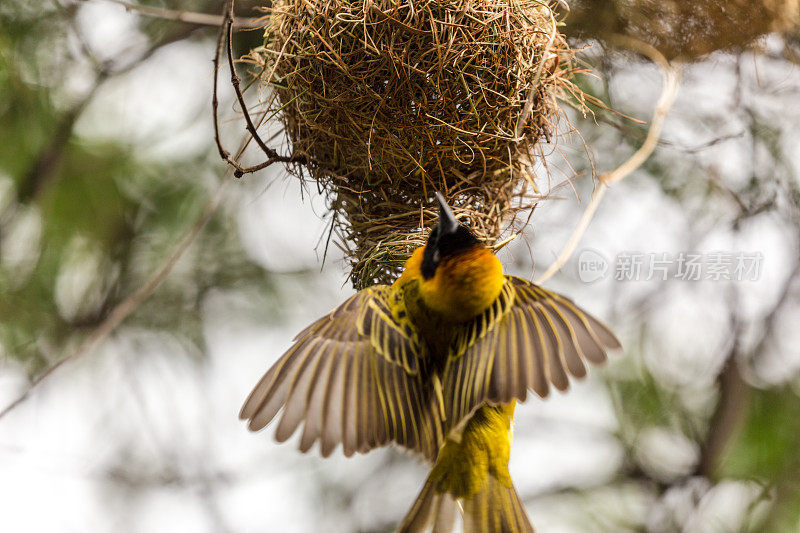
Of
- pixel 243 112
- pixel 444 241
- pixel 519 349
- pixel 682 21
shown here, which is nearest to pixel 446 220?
pixel 444 241

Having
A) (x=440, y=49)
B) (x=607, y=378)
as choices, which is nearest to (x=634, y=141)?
(x=607, y=378)

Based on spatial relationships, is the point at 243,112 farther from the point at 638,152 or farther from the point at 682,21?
the point at 682,21

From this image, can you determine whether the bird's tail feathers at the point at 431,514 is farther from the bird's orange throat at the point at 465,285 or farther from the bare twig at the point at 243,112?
the bare twig at the point at 243,112

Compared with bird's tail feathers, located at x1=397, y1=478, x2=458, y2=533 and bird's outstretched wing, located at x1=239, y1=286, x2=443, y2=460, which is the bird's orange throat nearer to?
bird's outstretched wing, located at x1=239, y1=286, x2=443, y2=460

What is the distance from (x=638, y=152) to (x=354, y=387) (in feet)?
3.87

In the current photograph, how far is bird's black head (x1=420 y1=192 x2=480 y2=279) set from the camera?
1.40 m

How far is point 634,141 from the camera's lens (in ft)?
9.43

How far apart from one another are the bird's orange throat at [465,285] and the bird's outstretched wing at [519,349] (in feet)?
0.11

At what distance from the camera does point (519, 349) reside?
4.31 feet

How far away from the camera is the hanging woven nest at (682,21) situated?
2.31 metres

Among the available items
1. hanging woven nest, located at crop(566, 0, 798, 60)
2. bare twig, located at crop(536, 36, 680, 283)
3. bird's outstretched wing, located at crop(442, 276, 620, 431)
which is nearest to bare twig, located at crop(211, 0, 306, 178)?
bird's outstretched wing, located at crop(442, 276, 620, 431)

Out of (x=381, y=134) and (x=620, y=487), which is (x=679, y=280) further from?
(x=381, y=134)

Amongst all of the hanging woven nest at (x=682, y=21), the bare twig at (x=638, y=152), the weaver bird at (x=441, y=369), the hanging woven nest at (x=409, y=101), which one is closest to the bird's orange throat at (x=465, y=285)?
the weaver bird at (x=441, y=369)

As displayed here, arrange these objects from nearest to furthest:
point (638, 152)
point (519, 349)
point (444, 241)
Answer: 1. point (519, 349)
2. point (444, 241)
3. point (638, 152)
